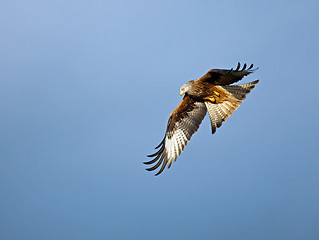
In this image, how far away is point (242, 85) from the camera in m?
7.55

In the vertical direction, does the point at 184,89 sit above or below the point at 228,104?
above

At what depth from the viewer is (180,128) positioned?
8.23m

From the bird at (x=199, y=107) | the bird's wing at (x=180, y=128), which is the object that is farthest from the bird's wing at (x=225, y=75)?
the bird's wing at (x=180, y=128)

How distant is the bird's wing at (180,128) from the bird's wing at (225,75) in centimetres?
73

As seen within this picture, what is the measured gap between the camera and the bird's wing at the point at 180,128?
797 cm

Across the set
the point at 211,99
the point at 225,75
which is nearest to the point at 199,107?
the point at 211,99

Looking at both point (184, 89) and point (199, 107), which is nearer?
point (184, 89)

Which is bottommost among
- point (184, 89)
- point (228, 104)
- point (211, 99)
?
point (228, 104)

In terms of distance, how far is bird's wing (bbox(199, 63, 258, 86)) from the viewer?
22.9ft

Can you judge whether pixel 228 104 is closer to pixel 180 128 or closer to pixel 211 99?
pixel 211 99

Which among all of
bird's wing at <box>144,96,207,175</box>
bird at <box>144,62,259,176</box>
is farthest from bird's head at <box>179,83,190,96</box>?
bird's wing at <box>144,96,207,175</box>

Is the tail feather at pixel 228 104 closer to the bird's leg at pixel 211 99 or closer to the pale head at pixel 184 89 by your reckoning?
the bird's leg at pixel 211 99

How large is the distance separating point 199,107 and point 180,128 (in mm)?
598

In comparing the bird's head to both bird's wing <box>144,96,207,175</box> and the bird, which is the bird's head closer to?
the bird
